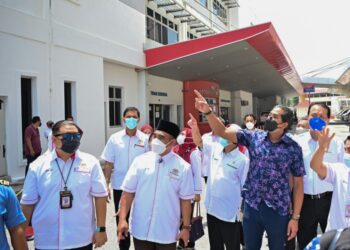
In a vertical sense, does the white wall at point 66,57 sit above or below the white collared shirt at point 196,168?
above

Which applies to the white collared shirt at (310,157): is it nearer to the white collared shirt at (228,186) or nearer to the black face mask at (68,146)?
the white collared shirt at (228,186)

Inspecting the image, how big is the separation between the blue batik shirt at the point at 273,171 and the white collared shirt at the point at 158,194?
576mm

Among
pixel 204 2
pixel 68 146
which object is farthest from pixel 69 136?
pixel 204 2

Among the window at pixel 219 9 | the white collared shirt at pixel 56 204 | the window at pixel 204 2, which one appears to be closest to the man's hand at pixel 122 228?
the white collared shirt at pixel 56 204

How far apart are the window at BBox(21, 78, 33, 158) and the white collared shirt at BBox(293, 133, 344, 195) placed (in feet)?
29.7

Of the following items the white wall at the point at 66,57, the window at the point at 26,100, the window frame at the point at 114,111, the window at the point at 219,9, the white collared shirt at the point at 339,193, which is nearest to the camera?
the white collared shirt at the point at 339,193

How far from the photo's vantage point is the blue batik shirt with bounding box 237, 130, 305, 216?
302 centimetres

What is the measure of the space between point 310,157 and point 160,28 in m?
18.7

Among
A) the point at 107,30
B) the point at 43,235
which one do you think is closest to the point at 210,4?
the point at 107,30

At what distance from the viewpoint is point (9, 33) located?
9648mm

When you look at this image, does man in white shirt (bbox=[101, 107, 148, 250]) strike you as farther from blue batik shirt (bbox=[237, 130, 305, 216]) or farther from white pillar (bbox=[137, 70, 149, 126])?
white pillar (bbox=[137, 70, 149, 126])

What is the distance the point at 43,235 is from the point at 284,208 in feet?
6.64

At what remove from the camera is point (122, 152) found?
4.67 m

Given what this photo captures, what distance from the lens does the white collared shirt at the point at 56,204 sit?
9.27 ft
